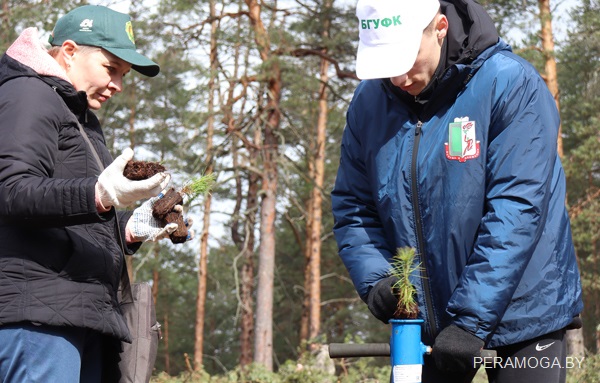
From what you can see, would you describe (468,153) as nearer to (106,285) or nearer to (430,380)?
(430,380)

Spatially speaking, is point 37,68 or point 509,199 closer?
point 509,199

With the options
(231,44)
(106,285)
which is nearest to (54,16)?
(231,44)

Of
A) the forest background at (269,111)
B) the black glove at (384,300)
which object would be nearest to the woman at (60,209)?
the black glove at (384,300)

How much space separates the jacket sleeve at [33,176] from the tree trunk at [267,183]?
13071mm

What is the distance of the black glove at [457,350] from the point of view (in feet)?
8.63

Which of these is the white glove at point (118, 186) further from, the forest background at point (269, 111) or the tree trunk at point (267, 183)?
the tree trunk at point (267, 183)

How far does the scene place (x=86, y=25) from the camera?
3.34 m

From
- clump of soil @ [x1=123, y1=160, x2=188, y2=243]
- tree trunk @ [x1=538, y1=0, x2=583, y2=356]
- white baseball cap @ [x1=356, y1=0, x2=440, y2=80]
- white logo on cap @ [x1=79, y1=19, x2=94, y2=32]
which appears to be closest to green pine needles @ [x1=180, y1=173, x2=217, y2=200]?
clump of soil @ [x1=123, y1=160, x2=188, y2=243]

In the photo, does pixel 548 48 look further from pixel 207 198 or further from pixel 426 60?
pixel 426 60

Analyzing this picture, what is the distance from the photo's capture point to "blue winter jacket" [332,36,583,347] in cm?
272

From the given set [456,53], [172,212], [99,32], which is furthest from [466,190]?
[99,32]

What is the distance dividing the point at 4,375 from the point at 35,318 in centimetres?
25

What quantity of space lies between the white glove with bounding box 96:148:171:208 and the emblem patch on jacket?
3.46 ft

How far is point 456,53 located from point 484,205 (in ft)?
1.88
